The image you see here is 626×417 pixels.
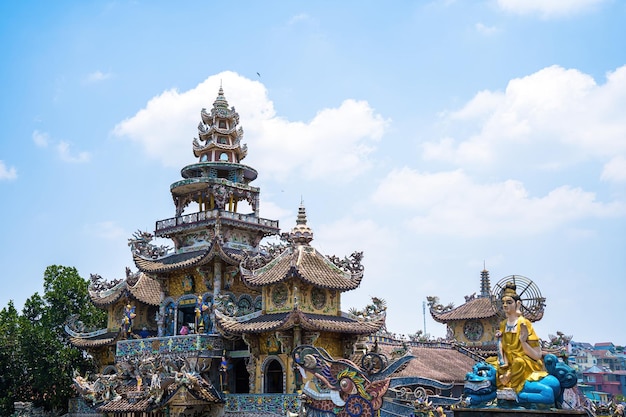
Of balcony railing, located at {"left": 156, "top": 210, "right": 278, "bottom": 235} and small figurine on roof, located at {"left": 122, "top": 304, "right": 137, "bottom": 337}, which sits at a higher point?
balcony railing, located at {"left": 156, "top": 210, "right": 278, "bottom": 235}

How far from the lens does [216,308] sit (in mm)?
24703

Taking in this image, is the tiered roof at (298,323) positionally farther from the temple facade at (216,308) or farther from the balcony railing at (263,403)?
the balcony railing at (263,403)

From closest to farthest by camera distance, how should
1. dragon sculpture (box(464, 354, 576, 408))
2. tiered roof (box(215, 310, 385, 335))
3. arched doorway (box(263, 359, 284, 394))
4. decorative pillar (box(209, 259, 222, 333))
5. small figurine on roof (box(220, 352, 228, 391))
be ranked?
dragon sculpture (box(464, 354, 576, 408)) < tiered roof (box(215, 310, 385, 335)) < arched doorway (box(263, 359, 284, 394)) < small figurine on roof (box(220, 352, 228, 391)) < decorative pillar (box(209, 259, 222, 333))

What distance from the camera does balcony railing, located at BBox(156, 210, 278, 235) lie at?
28672 mm

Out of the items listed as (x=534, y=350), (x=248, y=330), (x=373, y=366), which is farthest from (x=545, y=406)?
(x=248, y=330)

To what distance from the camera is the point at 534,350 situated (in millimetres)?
12609

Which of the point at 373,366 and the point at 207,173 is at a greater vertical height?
the point at 207,173

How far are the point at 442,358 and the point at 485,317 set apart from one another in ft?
20.7

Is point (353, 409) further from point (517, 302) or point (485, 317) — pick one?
point (485, 317)

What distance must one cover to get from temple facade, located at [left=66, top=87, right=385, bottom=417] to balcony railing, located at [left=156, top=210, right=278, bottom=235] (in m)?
0.05

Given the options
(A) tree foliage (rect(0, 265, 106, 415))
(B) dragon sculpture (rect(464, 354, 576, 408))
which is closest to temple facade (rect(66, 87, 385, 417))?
(A) tree foliage (rect(0, 265, 106, 415))

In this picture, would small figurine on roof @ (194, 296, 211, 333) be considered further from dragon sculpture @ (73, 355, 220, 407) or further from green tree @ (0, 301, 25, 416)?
green tree @ (0, 301, 25, 416)

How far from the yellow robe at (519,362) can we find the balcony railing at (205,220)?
17350mm

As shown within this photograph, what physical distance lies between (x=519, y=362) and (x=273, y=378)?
52.4 ft
